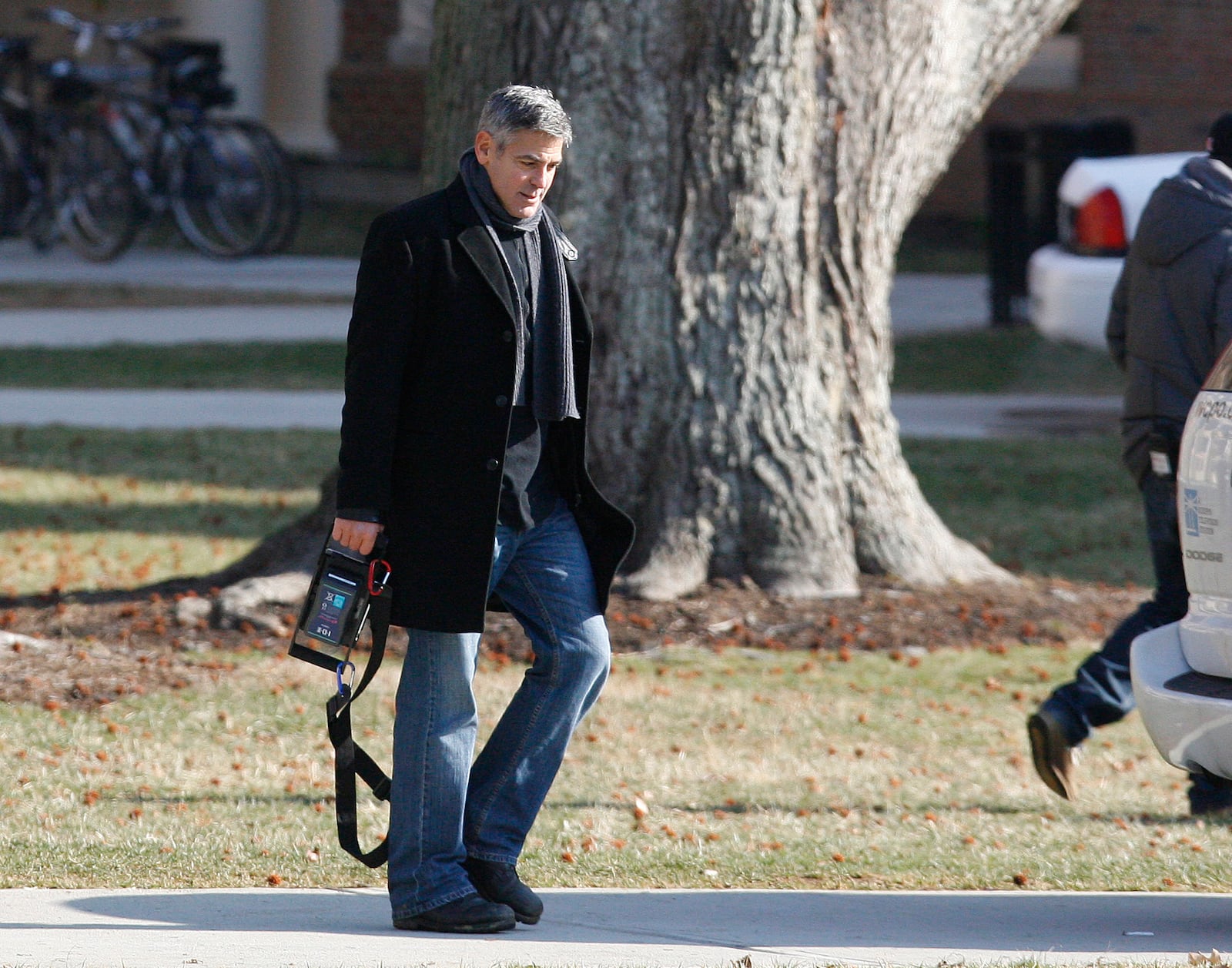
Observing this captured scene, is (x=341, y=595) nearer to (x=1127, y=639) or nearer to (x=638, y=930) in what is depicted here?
(x=638, y=930)

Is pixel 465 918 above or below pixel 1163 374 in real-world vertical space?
below

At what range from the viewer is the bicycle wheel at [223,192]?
59.4 feet

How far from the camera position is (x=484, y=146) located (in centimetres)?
406

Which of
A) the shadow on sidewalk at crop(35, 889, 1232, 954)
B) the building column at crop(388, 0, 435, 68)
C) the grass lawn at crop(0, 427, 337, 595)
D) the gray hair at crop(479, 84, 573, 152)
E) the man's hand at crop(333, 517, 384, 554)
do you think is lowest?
the grass lawn at crop(0, 427, 337, 595)

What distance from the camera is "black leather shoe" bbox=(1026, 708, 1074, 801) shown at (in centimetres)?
541

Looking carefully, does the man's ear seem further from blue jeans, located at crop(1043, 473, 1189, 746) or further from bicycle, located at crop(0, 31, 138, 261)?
bicycle, located at crop(0, 31, 138, 261)

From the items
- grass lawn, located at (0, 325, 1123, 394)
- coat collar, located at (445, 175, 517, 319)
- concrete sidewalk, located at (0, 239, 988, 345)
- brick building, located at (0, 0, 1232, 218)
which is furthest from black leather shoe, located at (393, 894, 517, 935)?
brick building, located at (0, 0, 1232, 218)

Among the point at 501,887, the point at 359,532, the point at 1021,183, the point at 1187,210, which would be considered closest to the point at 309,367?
the point at 1021,183

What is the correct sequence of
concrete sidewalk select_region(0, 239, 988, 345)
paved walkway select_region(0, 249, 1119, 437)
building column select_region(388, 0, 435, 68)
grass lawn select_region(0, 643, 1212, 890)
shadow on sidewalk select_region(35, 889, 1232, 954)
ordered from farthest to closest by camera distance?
building column select_region(388, 0, 435, 68) < concrete sidewalk select_region(0, 239, 988, 345) < paved walkway select_region(0, 249, 1119, 437) < grass lawn select_region(0, 643, 1212, 890) < shadow on sidewalk select_region(35, 889, 1232, 954)

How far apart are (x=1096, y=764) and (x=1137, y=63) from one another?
17.4m

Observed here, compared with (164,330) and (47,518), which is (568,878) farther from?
(164,330)

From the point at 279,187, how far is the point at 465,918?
15.2m

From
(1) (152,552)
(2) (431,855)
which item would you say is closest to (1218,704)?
(2) (431,855)

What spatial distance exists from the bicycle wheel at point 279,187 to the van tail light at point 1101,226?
8932mm
